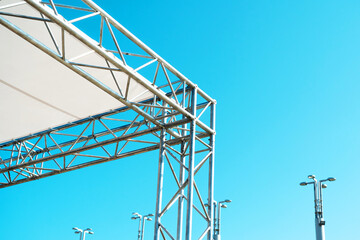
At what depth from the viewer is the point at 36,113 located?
1650 cm

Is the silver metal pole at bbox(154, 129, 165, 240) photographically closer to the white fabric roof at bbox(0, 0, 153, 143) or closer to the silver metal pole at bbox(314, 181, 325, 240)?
the white fabric roof at bbox(0, 0, 153, 143)

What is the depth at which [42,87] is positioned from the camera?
15195 millimetres

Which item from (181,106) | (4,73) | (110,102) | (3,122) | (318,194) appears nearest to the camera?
(181,106)

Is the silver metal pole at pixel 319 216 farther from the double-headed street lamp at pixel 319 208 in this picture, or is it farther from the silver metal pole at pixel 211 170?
the silver metal pole at pixel 211 170

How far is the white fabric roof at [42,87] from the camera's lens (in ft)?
43.4

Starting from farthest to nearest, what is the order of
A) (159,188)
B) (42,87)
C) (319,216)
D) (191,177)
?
(319,216), (42,87), (159,188), (191,177)

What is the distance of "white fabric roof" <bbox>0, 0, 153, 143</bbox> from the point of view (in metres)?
13.2

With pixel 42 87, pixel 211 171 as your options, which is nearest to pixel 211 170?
pixel 211 171

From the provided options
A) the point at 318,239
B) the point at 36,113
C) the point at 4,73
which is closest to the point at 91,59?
the point at 4,73

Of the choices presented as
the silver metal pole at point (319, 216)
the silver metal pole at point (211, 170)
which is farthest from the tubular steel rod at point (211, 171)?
the silver metal pole at point (319, 216)

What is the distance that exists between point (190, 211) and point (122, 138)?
12.1ft

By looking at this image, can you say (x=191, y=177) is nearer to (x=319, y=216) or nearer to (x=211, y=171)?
(x=211, y=171)

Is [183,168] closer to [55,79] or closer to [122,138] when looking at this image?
[122,138]

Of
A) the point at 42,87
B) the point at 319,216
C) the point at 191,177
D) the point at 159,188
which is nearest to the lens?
the point at 191,177
